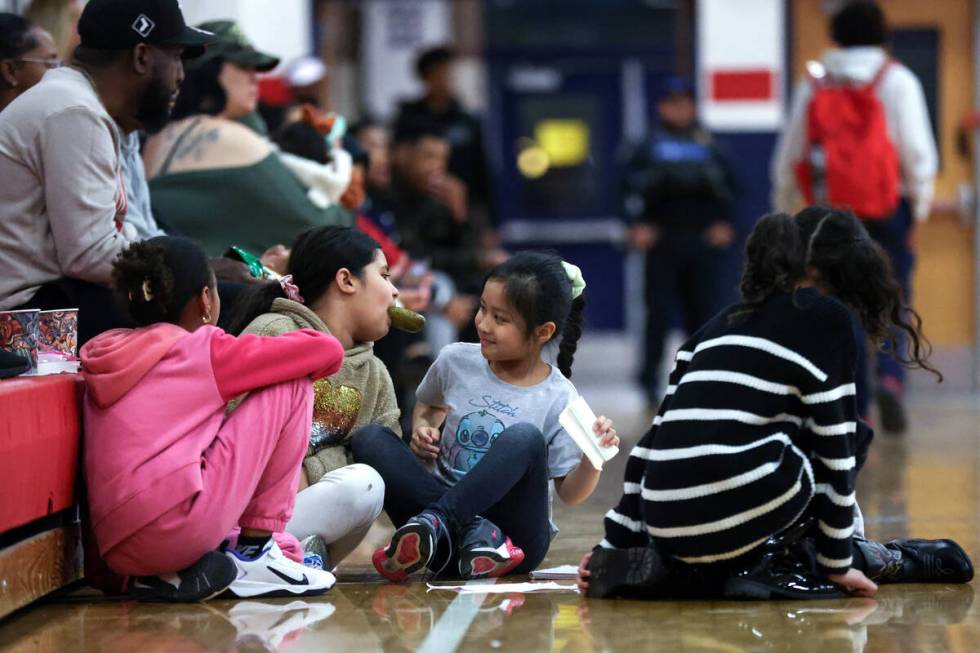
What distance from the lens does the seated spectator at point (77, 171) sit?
443cm

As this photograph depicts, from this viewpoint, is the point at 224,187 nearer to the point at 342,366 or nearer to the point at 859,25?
the point at 342,366

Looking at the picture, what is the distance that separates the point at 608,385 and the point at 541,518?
6450 mm

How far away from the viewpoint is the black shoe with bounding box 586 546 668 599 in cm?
390

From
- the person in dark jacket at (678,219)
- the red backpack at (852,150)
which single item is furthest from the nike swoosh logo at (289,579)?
the person in dark jacket at (678,219)

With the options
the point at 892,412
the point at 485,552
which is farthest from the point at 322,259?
the point at 892,412

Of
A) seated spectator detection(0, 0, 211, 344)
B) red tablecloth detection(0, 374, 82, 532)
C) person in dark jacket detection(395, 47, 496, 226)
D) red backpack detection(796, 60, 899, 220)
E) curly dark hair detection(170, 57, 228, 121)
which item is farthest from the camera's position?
person in dark jacket detection(395, 47, 496, 226)

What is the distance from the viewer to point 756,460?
12.3 feet

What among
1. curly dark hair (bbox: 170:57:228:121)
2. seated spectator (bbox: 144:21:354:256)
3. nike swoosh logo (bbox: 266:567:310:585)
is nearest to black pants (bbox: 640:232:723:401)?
seated spectator (bbox: 144:21:354:256)

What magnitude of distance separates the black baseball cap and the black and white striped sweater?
6.22 feet

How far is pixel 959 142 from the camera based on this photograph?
1076 cm

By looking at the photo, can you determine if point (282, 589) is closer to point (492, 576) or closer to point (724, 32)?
point (492, 576)

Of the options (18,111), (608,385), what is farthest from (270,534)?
(608,385)

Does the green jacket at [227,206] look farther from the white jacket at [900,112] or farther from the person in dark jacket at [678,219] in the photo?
the person in dark jacket at [678,219]

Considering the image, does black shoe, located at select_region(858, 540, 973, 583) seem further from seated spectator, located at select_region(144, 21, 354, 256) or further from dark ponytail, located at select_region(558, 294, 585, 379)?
seated spectator, located at select_region(144, 21, 354, 256)
